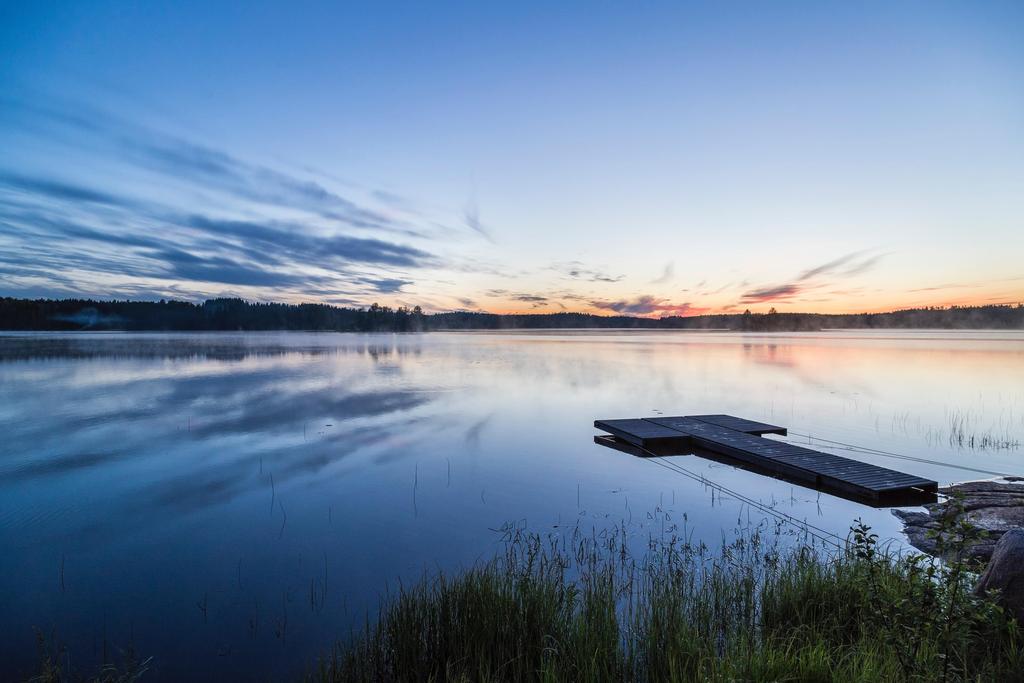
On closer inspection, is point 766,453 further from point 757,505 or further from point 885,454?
point 885,454

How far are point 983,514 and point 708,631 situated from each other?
6.19 metres

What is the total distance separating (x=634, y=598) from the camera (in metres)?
5.84

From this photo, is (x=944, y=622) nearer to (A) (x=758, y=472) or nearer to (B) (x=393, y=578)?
(B) (x=393, y=578)

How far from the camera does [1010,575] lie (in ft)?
13.8

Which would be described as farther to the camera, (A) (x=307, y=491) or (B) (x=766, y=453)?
(B) (x=766, y=453)

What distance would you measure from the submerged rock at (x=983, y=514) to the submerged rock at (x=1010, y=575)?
2282 millimetres

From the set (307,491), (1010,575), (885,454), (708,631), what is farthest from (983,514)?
(307,491)

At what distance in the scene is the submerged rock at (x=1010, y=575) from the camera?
4.14 m

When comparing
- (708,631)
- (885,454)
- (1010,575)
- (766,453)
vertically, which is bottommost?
(885,454)

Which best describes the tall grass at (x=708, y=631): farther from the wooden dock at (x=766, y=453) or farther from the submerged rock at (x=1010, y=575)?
the wooden dock at (x=766, y=453)

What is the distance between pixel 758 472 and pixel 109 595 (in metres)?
11.2

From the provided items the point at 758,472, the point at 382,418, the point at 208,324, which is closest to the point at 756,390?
the point at 758,472

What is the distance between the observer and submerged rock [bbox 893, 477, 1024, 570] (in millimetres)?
6910

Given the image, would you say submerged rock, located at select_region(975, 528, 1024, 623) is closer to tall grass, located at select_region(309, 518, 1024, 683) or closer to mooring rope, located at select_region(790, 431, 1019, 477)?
tall grass, located at select_region(309, 518, 1024, 683)
